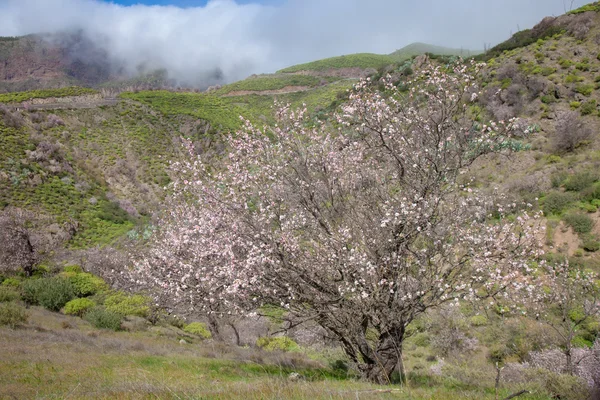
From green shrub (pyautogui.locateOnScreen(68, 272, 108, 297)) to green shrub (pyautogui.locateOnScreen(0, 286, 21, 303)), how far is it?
3.55 meters

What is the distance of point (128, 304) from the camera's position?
837 inches

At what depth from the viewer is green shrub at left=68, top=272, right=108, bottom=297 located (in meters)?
22.7

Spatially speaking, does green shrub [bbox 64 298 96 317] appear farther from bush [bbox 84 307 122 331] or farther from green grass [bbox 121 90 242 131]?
green grass [bbox 121 90 242 131]

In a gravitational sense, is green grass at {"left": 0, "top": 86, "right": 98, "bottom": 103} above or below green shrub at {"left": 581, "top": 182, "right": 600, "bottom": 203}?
above

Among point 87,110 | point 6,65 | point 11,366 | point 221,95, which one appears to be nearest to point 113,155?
point 87,110

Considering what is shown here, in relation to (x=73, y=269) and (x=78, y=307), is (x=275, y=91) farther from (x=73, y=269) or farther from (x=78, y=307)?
(x=78, y=307)

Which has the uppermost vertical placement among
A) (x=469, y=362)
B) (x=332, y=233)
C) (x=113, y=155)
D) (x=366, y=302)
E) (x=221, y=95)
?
(x=221, y=95)

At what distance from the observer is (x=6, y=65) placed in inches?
6073

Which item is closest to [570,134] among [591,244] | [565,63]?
[591,244]

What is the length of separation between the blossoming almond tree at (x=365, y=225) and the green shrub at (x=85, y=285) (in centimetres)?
1796

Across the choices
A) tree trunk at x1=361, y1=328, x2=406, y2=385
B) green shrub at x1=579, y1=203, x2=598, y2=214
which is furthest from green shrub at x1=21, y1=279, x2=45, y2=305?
green shrub at x1=579, y1=203, x2=598, y2=214

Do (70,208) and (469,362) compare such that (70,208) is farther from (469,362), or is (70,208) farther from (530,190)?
(530,190)

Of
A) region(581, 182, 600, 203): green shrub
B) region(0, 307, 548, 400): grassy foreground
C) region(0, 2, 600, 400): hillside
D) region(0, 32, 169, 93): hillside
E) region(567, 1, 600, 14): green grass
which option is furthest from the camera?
region(0, 32, 169, 93): hillside

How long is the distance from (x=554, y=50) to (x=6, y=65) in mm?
196492
